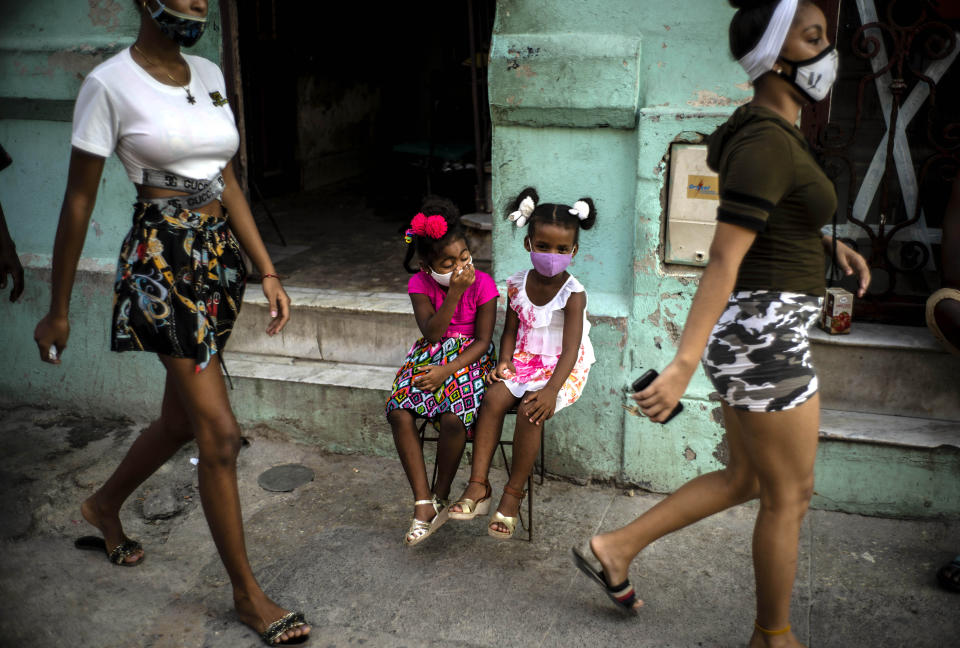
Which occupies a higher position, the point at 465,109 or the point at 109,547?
the point at 465,109

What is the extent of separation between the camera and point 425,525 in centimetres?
321

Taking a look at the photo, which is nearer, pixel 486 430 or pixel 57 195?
pixel 486 430

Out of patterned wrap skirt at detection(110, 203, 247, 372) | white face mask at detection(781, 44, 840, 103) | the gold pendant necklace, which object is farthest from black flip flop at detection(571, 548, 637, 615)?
the gold pendant necklace

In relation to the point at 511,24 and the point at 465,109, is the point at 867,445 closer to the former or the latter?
the point at 511,24

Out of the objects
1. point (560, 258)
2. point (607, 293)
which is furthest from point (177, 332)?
point (607, 293)

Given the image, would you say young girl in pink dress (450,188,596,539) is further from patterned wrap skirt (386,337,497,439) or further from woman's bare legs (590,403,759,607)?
woman's bare legs (590,403,759,607)

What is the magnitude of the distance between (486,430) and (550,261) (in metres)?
0.70

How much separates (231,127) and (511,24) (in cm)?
136

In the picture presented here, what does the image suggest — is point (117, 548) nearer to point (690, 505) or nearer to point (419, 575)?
point (419, 575)

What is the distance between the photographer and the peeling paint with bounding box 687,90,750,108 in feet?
11.1

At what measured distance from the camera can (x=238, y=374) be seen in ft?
14.4

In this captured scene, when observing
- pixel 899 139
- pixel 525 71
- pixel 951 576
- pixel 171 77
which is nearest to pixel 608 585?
pixel 951 576

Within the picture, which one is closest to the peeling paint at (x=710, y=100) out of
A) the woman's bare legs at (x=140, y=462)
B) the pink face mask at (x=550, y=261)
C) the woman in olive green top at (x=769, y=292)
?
the pink face mask at (x=550, y=261)

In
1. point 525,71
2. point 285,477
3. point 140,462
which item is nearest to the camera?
point 140,462
